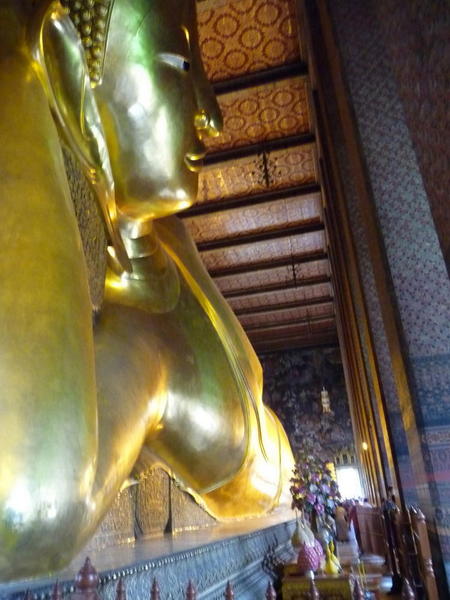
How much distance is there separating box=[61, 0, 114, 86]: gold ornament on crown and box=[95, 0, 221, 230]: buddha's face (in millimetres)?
46

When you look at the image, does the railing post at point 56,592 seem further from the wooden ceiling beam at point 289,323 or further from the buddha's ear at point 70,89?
the wooden ceiling beam at point 289,323

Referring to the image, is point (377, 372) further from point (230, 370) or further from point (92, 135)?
point (92, 135)

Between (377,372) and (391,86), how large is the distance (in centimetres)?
201

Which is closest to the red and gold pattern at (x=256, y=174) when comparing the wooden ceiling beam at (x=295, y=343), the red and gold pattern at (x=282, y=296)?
the red and gold pattern at (x=282, y=296)

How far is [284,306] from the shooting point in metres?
9.27

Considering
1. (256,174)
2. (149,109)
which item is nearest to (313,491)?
(149,109)

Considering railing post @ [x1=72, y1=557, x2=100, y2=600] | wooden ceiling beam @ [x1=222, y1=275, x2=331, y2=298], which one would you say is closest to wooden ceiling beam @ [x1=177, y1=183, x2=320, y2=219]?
wooden ceiling beam @ [x1=222, y1=275, x2=331, y2=298]

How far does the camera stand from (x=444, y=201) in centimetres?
137

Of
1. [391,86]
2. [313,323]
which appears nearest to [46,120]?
[391,86]

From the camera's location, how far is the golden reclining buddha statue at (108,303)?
68 centimetres

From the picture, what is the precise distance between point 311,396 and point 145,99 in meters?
10.4

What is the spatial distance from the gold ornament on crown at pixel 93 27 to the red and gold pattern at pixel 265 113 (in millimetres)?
3417

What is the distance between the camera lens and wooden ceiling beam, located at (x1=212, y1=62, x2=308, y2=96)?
14.6ft

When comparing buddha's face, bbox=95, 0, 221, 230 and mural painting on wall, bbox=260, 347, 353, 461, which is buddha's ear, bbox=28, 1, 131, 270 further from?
mural painting on wall, bbox=260, 347, 353, 461
